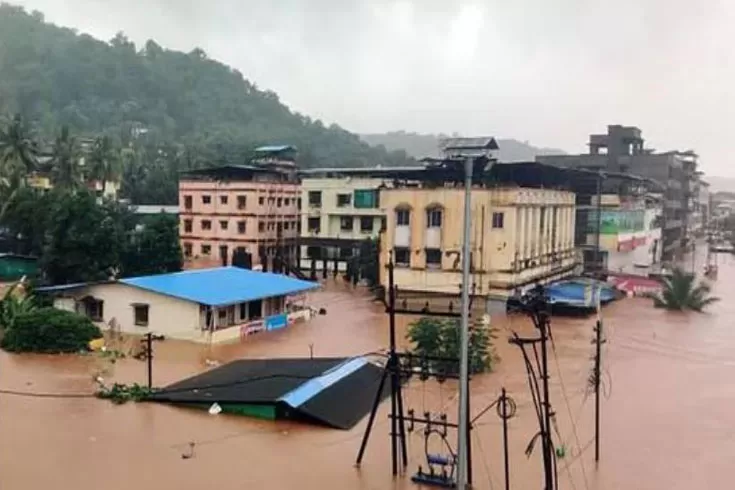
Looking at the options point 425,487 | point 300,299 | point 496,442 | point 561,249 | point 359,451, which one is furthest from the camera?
point 561,249

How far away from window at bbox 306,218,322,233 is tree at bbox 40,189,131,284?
17228 mm

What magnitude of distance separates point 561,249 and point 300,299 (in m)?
14.0

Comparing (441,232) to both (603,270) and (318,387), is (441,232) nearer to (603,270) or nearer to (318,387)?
(603,270)

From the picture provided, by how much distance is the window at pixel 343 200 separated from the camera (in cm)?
4609

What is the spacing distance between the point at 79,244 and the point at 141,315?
21.9 feet

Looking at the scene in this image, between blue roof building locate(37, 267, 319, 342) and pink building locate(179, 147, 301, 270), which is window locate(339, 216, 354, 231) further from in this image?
blue roof building locate(37, 267, 319, 342)

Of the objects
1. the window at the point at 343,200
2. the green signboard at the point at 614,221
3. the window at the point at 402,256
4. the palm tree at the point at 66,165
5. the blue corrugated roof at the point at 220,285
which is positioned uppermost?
the palm tree at the point at 66,165

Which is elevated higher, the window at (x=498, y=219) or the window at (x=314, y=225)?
the window at (x=498, y=219)

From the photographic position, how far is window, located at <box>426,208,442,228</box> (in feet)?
110

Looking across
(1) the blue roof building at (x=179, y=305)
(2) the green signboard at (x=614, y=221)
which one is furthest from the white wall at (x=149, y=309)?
(2) the green signboard at (x=614, y=221)

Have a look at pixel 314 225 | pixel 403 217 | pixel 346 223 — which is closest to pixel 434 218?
pixel 403 217

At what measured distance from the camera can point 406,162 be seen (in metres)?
96.6

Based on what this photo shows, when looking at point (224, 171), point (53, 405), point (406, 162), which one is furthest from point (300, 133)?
point (53, 405)

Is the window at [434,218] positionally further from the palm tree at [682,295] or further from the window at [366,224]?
the window at [366,224]
